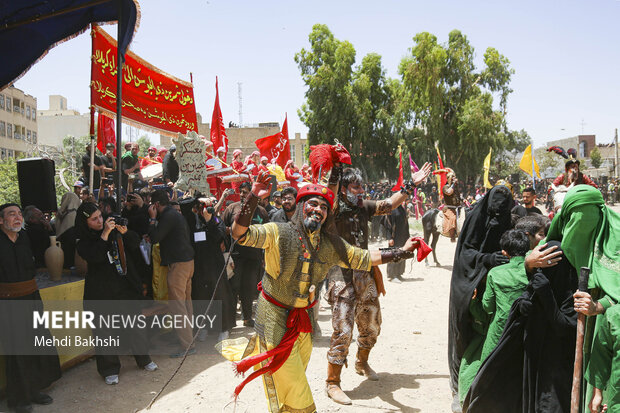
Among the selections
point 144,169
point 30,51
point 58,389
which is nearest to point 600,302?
point 58,389

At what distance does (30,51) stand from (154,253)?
2.83 m

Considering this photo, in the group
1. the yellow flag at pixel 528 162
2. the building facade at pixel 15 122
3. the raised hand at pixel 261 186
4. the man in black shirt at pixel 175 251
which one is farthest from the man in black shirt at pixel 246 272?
the building facade at pixel 15 122

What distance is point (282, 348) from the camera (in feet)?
11.0

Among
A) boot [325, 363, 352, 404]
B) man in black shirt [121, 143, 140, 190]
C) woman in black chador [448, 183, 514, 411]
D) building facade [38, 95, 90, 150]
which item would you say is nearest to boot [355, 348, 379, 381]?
boot [325, 363, 352, 404]

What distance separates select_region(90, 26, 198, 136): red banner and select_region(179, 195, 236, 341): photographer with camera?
6.66 ft

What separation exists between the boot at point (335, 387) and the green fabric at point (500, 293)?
1524mm

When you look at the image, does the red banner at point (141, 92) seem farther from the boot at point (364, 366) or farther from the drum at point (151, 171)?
the boot at point (364, 366)

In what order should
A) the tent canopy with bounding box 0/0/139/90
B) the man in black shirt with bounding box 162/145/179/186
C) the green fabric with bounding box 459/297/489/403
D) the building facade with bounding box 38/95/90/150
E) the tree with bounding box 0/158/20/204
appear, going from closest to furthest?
the green fabric with bounding box 459/297/489/403 < the tent canopy with bounding box 0/0/139/90 < the man in black shirt with bounding box 162/145/179/186 < the tree with bounding box 0/158/20/204 < the building facade with bounding box 38/95/90/150

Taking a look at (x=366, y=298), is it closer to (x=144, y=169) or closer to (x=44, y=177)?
(x=44, y=177)

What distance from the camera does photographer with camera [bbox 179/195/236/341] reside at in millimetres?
6863

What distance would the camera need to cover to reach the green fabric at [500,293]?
3.49m

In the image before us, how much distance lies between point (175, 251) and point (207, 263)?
77cm

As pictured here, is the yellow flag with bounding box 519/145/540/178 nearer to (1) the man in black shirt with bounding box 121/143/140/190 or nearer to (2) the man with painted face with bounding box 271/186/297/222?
(2) the man with painted face with bounding box 271/186/297/222

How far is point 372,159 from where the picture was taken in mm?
35156
